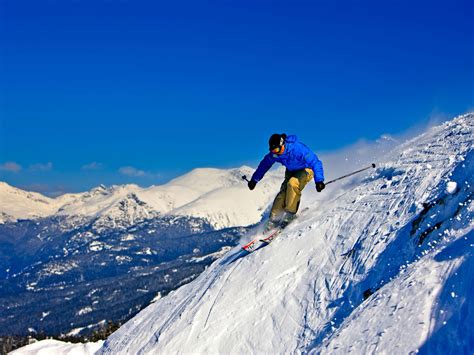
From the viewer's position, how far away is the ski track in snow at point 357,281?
26.0 ft

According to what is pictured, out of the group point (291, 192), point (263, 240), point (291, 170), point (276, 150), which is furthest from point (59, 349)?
point (276, 150)

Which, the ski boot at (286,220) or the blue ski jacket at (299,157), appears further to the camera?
the ski boot at (286,220)

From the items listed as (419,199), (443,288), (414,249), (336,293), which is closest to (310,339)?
(336,293)

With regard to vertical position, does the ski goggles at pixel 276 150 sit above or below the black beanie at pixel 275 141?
below

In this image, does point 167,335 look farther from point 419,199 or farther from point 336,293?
point 419,199

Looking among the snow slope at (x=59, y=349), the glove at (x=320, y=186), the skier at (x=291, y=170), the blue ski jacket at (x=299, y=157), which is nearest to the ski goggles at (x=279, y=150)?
the skier at (x=291, y=170)

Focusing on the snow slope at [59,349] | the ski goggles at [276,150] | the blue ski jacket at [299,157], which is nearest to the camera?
the ski goggles at [276,150]

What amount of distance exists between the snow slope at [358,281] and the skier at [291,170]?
2.65 ft

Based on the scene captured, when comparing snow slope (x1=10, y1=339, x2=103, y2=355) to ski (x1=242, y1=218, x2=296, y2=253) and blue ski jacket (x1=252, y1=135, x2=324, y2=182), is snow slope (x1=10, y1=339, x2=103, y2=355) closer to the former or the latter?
ski (x1=242, y1=218, x2=296, y2=253)

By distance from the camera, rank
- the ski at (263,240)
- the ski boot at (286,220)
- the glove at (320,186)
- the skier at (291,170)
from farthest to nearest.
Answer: the ski boot at (286,220)
the ski at (263,240)
the skier at (291,170)
the glove at (320,186)

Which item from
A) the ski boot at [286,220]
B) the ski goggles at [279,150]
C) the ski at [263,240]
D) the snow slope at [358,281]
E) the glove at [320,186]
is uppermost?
the ski goggles at [279,150]

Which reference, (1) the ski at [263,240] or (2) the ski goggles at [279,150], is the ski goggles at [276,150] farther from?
(1) the ski at [263,240]

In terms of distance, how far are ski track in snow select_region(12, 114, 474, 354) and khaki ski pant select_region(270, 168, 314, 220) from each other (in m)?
0.77

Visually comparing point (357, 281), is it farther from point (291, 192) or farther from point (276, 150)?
point (276, 150)
